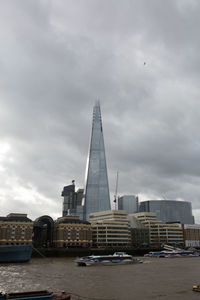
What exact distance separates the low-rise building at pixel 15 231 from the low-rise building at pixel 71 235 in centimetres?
2040

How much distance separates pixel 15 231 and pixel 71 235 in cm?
3614

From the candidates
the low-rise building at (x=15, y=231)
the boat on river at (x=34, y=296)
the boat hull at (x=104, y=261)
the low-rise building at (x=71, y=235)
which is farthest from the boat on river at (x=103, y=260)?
the low-rise building at (x=71, y=235)

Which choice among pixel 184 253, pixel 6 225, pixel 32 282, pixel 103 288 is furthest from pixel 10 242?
pixel 103 288

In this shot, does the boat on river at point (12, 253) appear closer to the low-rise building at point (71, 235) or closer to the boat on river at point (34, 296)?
the boat on river at point (34, 296)

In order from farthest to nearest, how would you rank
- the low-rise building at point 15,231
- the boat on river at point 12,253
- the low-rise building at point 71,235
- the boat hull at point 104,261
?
1. the low-rise building at point 71,235
2. the low-rise building at point 15,231
3. the boat on river at point 12,253
4. the boat hull at point 104,261

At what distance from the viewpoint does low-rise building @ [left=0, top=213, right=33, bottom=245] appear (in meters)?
174

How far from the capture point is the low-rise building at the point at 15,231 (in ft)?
572

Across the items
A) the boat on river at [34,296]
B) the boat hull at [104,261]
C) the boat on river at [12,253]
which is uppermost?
the boat on river at [34,296]

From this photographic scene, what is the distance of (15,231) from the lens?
176 m

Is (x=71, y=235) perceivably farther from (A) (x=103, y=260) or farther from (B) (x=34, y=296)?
(B) (x=34, y=296)

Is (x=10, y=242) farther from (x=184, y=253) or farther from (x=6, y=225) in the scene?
(x=184, y=253)

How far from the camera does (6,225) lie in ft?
579

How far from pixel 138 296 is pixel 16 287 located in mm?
20795

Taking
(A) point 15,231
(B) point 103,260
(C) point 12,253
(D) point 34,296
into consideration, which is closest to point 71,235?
(A) point 15,231
